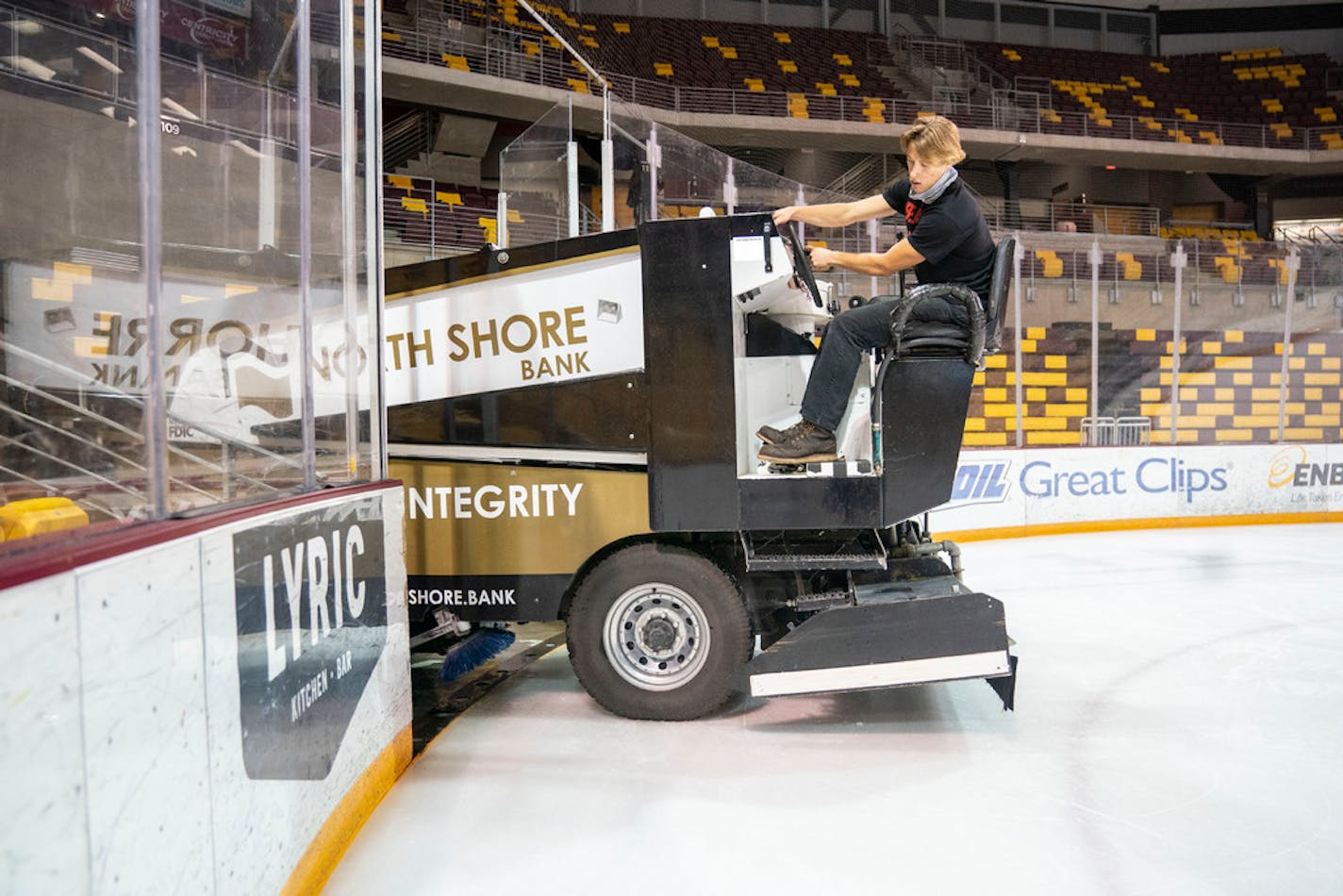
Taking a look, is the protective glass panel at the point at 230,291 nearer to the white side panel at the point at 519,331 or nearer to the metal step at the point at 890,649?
the white side panel at the point at 519,331

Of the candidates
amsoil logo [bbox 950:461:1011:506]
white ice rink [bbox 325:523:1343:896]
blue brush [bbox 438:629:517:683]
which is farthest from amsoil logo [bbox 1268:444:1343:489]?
blue brush [bbox 438:629:517:683]

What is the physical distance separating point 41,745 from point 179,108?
196 centimetres

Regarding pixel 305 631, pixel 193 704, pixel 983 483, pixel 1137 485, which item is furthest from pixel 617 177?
pixel 1137 485

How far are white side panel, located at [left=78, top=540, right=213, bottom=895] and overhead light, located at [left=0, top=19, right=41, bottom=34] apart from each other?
4.46m

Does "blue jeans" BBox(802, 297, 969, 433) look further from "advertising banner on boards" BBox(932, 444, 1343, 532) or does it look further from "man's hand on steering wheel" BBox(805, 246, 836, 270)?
"advertising banner on boards" BBox(932, 444, 1343, 532)

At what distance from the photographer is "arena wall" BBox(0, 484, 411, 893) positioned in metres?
1.18

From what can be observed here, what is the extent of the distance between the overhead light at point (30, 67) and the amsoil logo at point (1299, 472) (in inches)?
441

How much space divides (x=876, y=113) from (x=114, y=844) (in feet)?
66.1

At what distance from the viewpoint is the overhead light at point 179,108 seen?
6.96 feet

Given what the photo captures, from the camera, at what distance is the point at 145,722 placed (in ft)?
4.70

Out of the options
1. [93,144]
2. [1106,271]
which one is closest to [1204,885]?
[93,144]

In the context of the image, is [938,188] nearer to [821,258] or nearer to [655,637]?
[821,258]

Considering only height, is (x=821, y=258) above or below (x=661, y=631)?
above

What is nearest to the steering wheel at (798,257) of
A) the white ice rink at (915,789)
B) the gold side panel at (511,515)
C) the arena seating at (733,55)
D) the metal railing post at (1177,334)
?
the gold side panel at (511,515)
